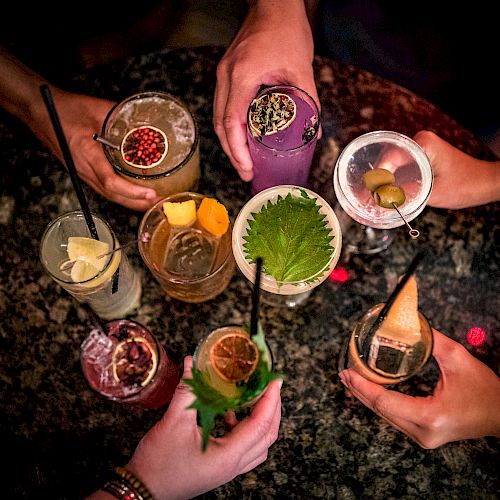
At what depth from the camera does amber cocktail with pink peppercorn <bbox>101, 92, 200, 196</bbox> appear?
6.45 ft

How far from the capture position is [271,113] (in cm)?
194

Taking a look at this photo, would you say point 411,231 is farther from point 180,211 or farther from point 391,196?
point 180,211

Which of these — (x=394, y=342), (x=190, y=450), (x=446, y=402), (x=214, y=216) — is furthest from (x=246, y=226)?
(x=446, y=402)

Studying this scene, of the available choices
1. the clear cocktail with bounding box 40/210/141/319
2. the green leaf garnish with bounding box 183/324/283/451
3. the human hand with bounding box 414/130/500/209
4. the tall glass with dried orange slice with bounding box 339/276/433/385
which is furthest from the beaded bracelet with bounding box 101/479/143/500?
the human hand with bounding box 414/130/500/209

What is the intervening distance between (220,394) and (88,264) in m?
0.66

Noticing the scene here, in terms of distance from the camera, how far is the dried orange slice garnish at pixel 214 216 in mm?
1837

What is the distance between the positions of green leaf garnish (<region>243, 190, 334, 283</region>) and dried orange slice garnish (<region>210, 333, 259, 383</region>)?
247 millimetres

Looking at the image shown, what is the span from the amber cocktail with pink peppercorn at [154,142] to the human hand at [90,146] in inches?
1.9

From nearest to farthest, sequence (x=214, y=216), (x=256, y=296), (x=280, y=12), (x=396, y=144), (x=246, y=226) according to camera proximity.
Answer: (x=256, y=296) < (x=214, y=216) < (x=246, y=226) < (x=396, y=144) < (x=280, y=12)

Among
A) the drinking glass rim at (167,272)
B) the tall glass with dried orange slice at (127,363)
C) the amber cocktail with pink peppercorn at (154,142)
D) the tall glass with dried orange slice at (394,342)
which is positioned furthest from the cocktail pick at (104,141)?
the tall glass with dried orange slice at (394,342)

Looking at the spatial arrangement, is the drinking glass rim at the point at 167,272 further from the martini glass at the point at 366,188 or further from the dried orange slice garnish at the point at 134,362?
the martini glass at the point at 366,188

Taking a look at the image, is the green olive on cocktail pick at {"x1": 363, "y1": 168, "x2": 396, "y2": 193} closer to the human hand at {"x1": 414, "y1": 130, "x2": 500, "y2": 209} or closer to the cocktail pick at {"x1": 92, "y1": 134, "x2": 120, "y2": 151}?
the human hand at {"x1": 414, "y1": 130, "x2": 500, "y2": 209}

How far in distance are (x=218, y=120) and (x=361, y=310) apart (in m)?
0.95

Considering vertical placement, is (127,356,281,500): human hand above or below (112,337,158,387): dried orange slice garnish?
below
